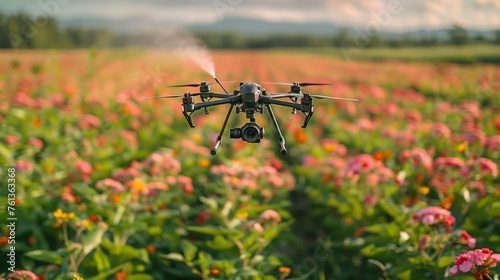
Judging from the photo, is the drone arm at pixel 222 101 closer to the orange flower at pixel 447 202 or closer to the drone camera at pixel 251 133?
the drone camera at pixel 251 133

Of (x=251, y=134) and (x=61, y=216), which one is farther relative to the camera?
(x=61, y=216)

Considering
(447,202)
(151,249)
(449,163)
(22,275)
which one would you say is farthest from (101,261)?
(449,163)

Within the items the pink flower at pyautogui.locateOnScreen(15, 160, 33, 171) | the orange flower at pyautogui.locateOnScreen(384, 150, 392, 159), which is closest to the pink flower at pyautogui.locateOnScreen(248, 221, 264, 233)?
the pink flower at pyautogui.locateOnScreen(15, 160, 33, 171)

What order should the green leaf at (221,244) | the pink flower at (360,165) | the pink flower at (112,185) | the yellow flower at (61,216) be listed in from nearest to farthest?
the yellow flower at (61,216) < the green leaf at (221,244) < the pink flower at (112,185) < the pink flower at (360,165)

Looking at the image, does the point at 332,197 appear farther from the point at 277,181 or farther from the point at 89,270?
the point at 89,270

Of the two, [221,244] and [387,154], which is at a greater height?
[387,154]

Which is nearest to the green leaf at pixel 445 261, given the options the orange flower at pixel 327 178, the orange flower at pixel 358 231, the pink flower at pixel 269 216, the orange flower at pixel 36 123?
the pink flower at pixel 269 216

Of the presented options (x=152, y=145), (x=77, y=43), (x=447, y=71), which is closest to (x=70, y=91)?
(x=152, y=145)

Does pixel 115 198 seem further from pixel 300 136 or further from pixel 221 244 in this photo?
pixel 300 136
